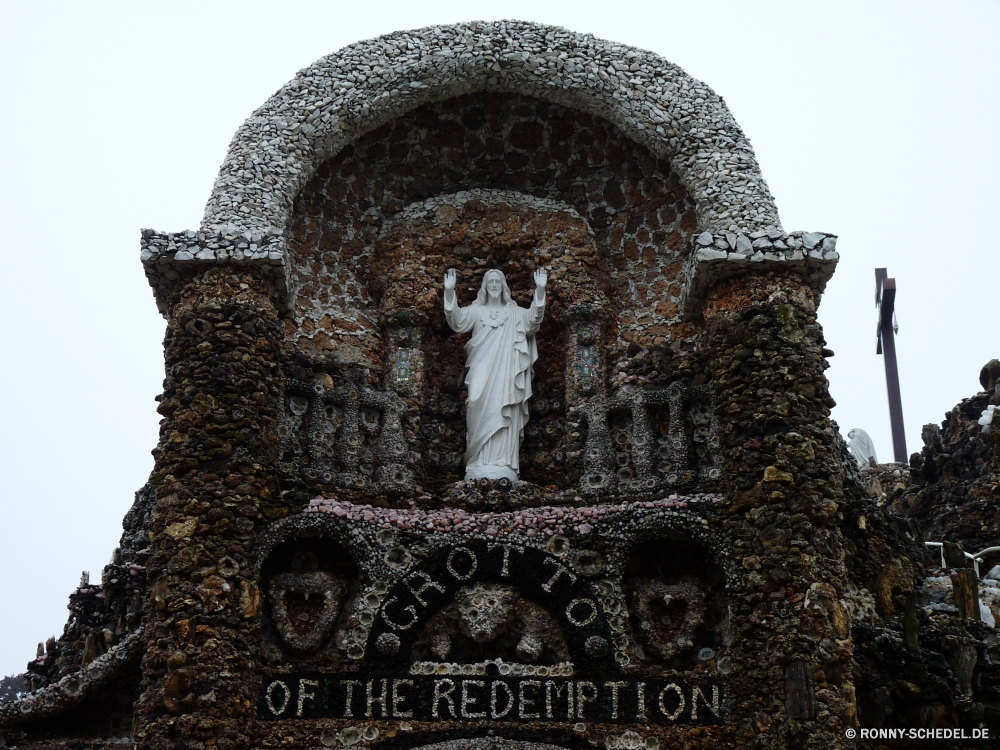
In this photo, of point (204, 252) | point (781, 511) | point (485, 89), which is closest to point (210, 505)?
point (204, 252)

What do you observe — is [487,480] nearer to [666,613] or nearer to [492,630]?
[492,630]

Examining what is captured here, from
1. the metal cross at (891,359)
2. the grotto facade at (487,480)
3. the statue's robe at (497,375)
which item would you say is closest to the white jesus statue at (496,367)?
the statue's robe at (497,375)

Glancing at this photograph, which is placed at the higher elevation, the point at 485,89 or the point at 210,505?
the point at 485,89

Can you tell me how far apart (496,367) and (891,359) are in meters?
8.55

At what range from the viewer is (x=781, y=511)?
364 inches

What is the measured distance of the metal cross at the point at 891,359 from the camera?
17.3 metres

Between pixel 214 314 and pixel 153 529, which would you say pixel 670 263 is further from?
pixel 153 529

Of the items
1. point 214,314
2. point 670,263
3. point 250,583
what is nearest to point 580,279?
point 670,263

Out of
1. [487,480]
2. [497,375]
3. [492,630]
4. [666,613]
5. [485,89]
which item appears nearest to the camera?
[492,630]

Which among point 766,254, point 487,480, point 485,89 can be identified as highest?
point 485,89

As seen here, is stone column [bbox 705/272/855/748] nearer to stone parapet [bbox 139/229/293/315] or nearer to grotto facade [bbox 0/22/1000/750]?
grotto facade [bbox 0/22/1000/750]

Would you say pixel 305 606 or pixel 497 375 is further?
pixel 497 375

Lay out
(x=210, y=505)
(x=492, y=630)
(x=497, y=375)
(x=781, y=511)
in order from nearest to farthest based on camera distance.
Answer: (x=781, y=511), (x=210, y=505), (x=492, y=630), (x=497, y=375)

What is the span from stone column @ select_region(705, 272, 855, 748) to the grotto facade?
24mm
